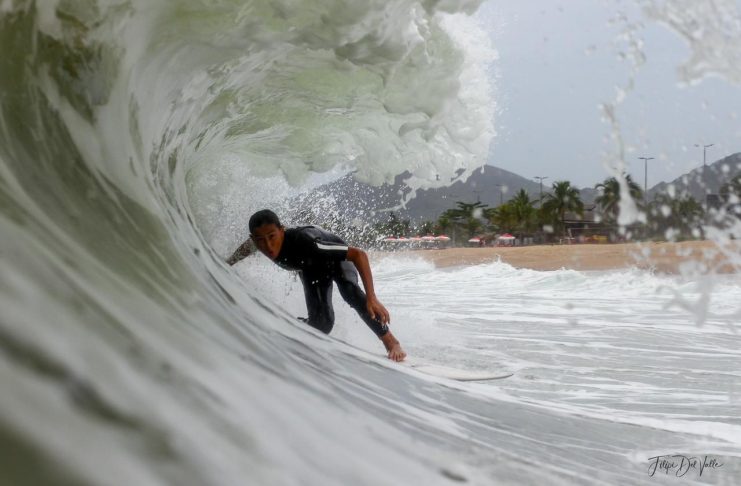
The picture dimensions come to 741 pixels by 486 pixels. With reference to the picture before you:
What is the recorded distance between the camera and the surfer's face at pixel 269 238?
3.94 meters

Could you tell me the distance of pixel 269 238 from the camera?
3.97 meters

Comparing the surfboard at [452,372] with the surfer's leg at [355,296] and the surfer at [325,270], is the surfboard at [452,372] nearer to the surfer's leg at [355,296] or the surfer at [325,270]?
the surfer at [325,270]

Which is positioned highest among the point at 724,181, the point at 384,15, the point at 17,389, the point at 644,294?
the point at 384,15

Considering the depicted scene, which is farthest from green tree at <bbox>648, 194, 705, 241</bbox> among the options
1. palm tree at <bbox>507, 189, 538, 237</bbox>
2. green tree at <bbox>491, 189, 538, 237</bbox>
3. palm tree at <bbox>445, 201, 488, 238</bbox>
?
→ palm tree at <bbox>445, 201, 488, 238</bbox>

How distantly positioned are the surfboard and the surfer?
→ 0.44ft

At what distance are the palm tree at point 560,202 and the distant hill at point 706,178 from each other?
49043mm

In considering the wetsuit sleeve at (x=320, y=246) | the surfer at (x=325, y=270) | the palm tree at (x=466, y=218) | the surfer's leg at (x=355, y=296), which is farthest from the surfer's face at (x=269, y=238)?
the palm tree at (x=466, y=218)

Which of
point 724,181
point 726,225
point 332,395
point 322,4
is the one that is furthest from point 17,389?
point 724,181

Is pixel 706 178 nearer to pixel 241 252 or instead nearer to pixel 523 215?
pixel 241 252

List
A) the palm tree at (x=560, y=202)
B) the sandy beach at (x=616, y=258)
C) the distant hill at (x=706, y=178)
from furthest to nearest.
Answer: the palm tree at (x=560, y=202), the sandy beach at (x=616, y=258), the distant hill at (x=706, y=178)

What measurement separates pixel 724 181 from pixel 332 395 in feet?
9.52

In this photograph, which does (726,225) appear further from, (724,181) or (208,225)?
(208,225)

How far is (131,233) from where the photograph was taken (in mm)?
2219

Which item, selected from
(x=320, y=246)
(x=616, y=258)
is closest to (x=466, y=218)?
(x=616, y=258)
